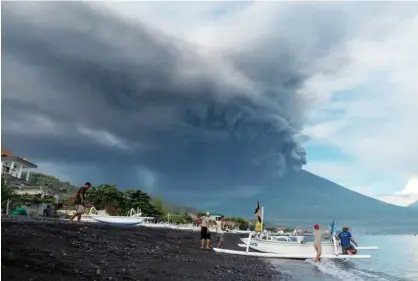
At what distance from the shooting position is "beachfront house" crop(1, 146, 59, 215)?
20.4 m

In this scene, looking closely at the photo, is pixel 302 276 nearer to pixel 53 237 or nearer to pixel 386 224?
pixel 53 237

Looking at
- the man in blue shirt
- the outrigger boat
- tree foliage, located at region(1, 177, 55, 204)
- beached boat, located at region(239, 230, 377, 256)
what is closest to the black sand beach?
the man in blue shirt

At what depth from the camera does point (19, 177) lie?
947 inches

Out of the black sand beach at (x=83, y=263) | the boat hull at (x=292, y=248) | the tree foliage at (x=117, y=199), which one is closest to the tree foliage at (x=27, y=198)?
the boat hull at (x=292, y=248)

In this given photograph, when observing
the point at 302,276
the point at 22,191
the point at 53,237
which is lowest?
the point at 302,276

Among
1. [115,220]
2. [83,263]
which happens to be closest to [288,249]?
[83,263]

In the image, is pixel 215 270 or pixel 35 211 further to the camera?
pixel 35 211

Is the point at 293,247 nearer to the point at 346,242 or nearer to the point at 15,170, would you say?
the point at 346,242

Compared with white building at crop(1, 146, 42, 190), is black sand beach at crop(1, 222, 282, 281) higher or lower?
lower

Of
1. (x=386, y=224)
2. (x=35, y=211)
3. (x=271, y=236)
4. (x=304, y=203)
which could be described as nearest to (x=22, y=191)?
(x=35, y=211)

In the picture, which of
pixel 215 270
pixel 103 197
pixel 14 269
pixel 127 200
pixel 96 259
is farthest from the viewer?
pixel 127 200

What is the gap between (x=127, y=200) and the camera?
44.1m

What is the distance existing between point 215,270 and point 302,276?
2.32 meters

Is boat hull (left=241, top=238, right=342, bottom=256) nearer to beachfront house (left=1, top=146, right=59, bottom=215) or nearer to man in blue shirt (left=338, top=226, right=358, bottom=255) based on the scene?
man in blue shirt (left=338, top=226, right=358, bottom=255)
